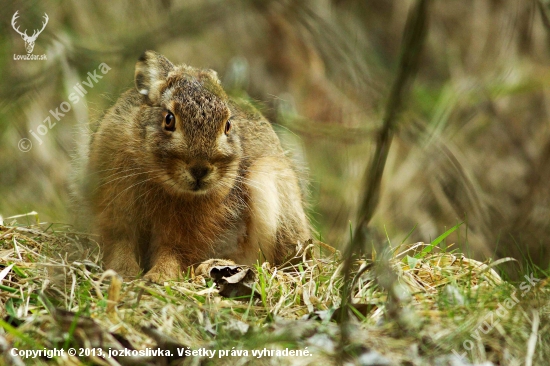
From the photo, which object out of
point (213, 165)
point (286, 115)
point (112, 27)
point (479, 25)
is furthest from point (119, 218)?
point (479, 25)

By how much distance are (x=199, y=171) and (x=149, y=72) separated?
93 centimetres

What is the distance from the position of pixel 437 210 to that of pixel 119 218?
5185 millimetres

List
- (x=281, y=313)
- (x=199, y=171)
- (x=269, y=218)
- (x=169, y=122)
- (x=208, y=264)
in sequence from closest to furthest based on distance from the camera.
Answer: (x=281, y=313) < (x=199, y=171) < (x=169, y=122) < (x=208, y=264) < (x=269, y=218)

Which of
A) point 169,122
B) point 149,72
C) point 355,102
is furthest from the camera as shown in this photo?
point 355,102

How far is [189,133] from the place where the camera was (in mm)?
4031

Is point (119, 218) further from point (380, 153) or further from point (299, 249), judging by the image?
point (380, 153)

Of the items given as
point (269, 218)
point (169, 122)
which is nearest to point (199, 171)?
point (169, 122)

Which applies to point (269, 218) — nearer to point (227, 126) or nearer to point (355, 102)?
point (227, 126)

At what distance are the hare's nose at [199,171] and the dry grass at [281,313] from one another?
2.12ft

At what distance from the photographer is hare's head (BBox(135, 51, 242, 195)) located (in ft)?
13.2

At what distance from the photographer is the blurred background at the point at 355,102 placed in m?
6.18

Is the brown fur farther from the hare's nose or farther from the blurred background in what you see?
the blurred background

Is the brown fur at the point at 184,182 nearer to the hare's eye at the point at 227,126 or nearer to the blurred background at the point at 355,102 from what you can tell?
the hare's eye at the point at 227,126

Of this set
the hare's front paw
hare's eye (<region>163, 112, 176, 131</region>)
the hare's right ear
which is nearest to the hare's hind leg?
the hare's front paw
